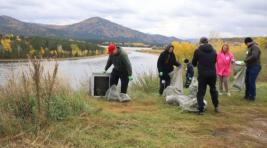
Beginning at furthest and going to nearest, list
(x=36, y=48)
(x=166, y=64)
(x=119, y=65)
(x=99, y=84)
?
(x=36, y=48)
(x=166, y=64)
(x=99, y=84)
(x=119, y=65)

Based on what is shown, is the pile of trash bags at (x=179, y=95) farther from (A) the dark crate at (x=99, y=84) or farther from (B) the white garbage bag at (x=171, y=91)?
(A) the dark crate at (x=99, y=84)

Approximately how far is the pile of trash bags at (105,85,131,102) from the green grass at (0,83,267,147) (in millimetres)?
529

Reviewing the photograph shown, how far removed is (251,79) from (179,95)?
2.32 m

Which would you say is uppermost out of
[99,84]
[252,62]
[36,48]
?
[252,62]

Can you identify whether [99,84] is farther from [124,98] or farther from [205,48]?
[205,48]

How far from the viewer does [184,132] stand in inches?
308

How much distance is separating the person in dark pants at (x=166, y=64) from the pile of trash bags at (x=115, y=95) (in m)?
1.53

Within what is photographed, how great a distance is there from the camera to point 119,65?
1159 cm

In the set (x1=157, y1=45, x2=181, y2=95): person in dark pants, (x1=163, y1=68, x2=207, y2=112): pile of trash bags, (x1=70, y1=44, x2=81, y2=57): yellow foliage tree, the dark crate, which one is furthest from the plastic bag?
(x1=70, y1=44, x2=81, y2=57): yellow foliage tree

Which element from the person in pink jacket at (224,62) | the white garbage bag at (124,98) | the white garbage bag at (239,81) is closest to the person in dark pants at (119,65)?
the white garbage bag at (124,98)

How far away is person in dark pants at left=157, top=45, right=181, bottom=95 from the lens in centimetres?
1218

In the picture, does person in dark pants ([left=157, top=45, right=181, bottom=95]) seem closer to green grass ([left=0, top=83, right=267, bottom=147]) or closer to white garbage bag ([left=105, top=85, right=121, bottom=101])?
white garbage bag ([left=105, top=85, right=121, bottom=101])

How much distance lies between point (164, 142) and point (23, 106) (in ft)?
8.44

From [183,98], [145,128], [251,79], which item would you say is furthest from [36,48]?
[145,128]
